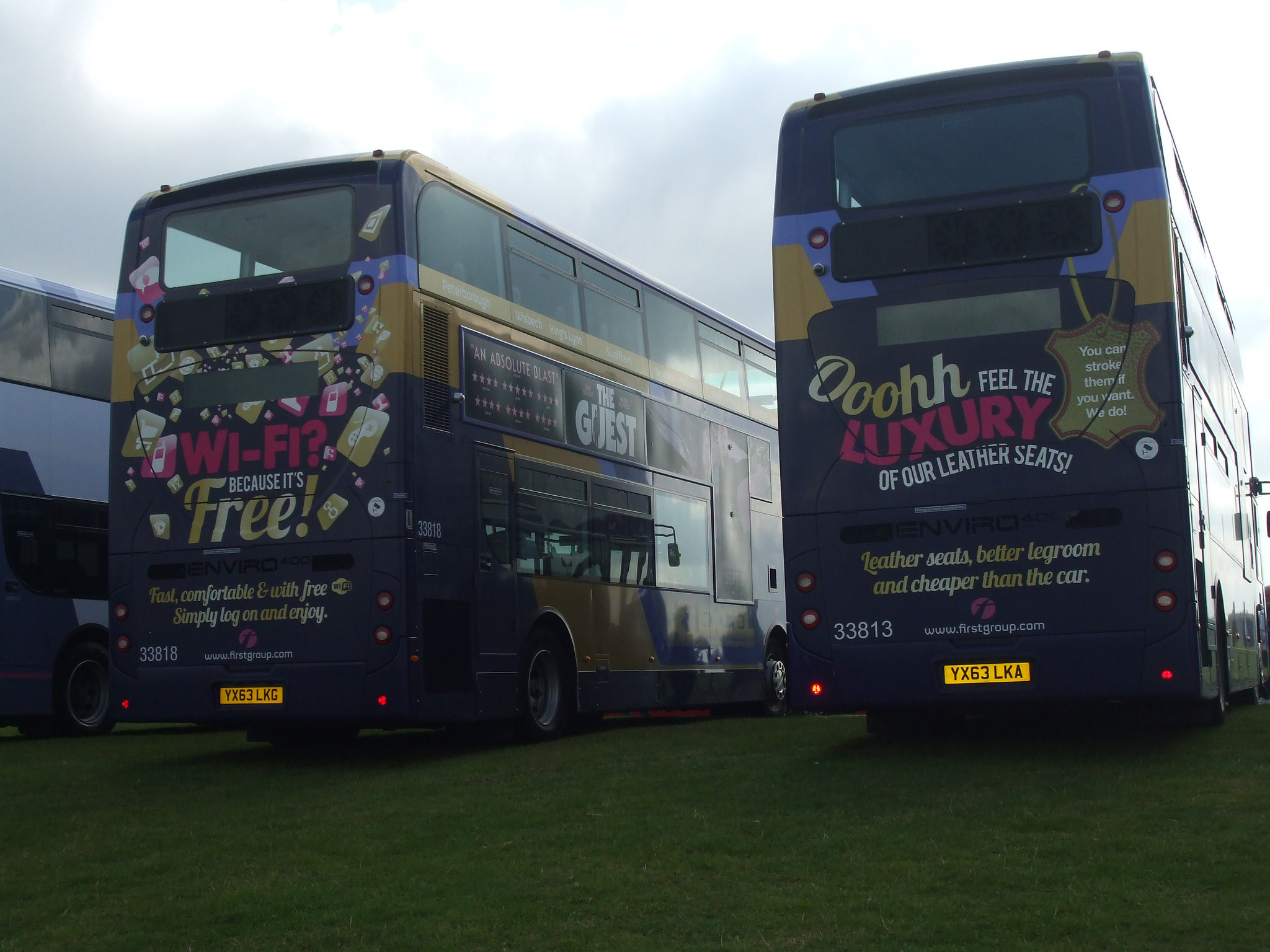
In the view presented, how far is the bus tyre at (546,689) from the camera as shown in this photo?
13.7 m

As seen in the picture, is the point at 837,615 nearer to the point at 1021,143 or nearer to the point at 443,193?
the point at 1021,143

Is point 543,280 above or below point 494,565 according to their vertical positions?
above

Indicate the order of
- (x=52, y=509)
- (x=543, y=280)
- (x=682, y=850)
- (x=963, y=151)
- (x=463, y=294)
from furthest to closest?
(x=52, y=509), (x=543, y=280), (x=463, y=294), (x=963, y=151), (x=682, y=850)

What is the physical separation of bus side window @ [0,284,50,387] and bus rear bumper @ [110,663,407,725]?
18.0 feet

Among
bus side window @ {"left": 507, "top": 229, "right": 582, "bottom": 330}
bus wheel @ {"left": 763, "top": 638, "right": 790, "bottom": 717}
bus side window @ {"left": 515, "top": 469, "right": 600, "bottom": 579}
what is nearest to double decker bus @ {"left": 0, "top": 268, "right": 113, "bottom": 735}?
bus side window @ {"left": 515, "top": 469, "right": 600, "bottom": 579}

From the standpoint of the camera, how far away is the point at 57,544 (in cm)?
1695

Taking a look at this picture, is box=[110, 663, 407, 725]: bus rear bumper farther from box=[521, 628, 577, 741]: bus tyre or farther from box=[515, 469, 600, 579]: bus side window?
box=[515, 469, 600, 579]: bus side window

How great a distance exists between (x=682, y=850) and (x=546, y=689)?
22.2 ft

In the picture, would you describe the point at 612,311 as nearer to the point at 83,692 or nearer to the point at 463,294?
the point at 463,294

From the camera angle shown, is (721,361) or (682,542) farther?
(721,361)

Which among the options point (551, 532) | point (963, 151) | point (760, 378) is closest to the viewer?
point (963, 151)

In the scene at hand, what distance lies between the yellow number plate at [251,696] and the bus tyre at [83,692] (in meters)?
5.31

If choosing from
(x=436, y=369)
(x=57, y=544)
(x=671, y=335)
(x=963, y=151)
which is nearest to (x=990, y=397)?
(x=963, y=151)

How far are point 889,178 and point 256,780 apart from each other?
6.86 m
